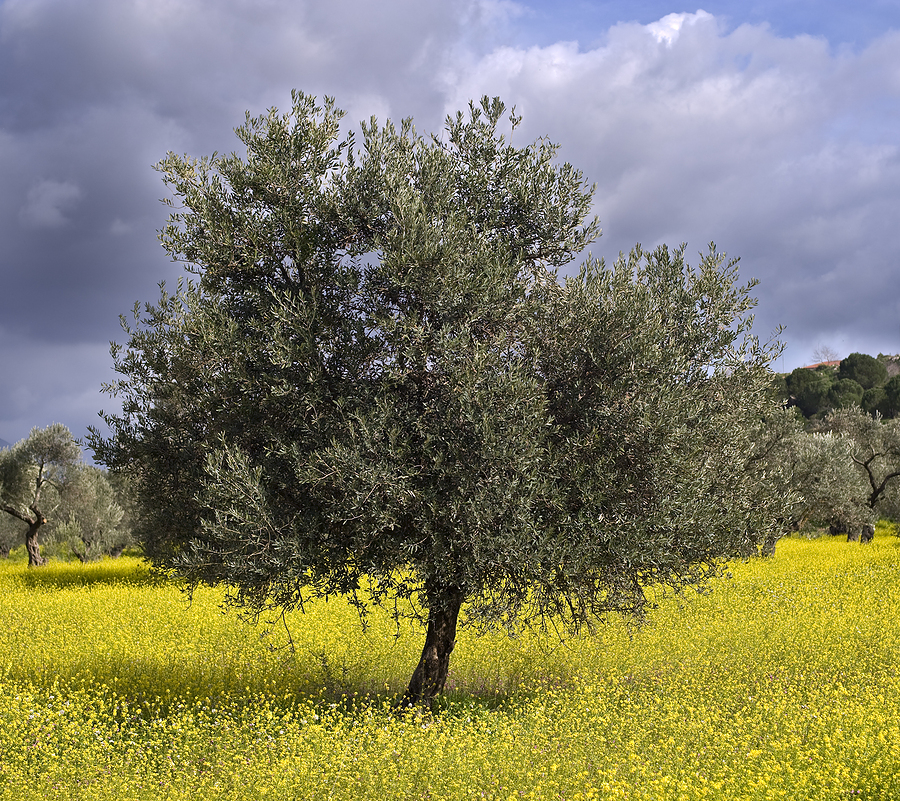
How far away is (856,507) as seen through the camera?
4500 centimetres

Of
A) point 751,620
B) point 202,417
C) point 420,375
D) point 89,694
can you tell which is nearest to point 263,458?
point 202,417

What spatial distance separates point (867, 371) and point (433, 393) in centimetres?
11011

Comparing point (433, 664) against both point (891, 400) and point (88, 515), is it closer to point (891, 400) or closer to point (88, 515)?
point (88, 515)

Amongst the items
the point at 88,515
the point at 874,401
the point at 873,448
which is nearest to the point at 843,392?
the point at 874,401

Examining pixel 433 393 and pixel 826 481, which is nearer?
pixel 433 393

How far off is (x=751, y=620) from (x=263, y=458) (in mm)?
17138

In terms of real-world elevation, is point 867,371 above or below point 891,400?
above

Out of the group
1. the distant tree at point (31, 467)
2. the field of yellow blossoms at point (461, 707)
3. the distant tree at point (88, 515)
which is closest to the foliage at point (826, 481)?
the field of yellow blossoms at point (461, 707)

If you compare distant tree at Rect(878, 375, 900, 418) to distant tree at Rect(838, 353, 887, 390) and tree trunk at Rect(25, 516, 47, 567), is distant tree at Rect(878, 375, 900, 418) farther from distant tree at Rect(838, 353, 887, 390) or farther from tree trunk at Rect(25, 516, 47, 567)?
tree trunk at Rect(25, 516, 47, 567)

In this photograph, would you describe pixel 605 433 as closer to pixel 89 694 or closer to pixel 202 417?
pixel 202 417

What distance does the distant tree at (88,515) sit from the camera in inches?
1751

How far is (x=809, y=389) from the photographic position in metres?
99.8

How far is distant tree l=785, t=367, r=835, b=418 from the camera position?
96312 millimetres

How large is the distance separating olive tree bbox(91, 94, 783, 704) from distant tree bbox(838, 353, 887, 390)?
104 m
